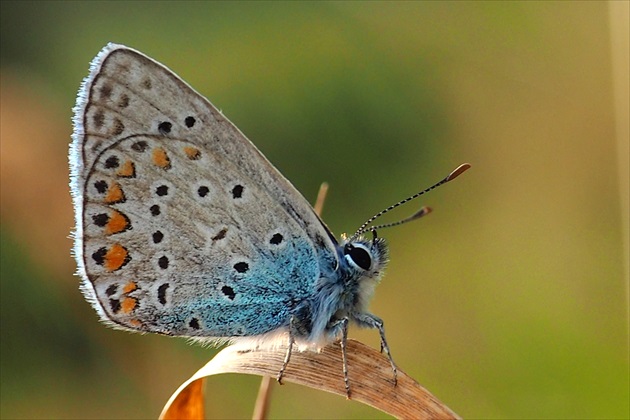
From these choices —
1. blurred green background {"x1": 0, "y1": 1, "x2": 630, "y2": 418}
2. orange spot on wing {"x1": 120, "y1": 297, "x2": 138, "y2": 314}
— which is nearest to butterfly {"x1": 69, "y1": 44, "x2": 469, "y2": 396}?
orange spot on wing {"x1": 120, "y1": 297, "x2": 138, "y2": 314}

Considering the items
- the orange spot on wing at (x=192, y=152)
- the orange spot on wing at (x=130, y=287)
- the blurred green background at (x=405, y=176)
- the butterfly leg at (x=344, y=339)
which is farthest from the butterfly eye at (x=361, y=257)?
the blurred green background at (x=405, y=176)

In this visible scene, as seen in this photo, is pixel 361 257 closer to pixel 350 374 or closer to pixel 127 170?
pixel 350 374

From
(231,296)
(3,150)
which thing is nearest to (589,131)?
(231,296)

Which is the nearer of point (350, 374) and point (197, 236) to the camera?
point (350, 374)

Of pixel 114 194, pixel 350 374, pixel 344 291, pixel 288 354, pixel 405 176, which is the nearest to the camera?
pixel 350 374

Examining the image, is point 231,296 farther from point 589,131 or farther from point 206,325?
point 589,131

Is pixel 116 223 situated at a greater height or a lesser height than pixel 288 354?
greater

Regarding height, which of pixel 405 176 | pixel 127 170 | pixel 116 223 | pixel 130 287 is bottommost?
pixel 130 287

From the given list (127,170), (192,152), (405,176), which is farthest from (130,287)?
(405,176)

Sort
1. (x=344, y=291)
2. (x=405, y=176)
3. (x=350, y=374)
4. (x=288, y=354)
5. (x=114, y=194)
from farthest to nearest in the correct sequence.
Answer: (x=405, y=176)
(x=344, y=291)
(x=114, y=194)
(x=288, y=354)
(x=350, y=374)
